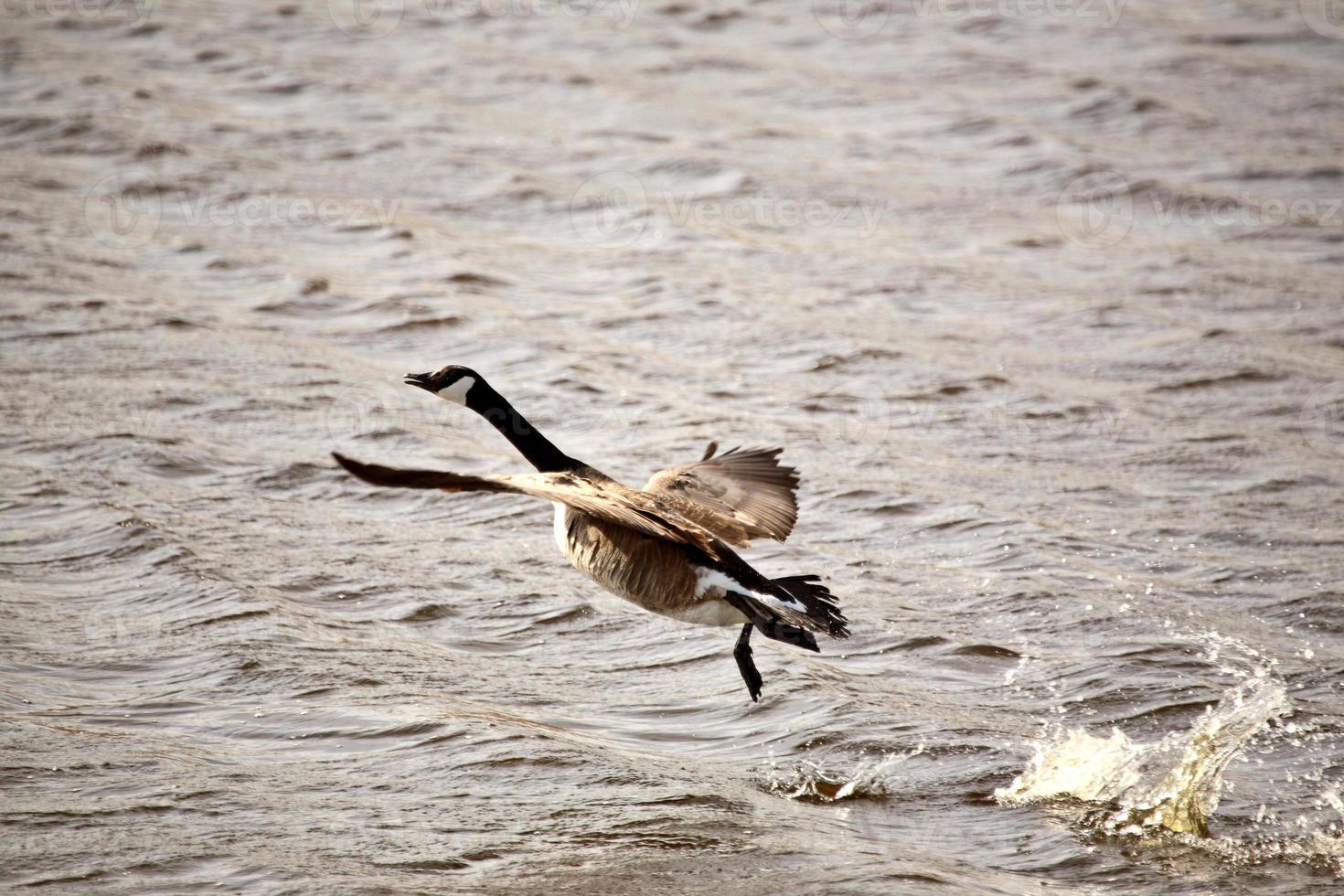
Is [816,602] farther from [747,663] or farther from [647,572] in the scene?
[647,572]

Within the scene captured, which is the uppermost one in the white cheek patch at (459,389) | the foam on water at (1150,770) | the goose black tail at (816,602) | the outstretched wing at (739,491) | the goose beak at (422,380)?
the goose beak at (422,380)

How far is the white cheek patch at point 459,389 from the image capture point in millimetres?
7203

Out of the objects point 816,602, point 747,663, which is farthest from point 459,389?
point 816,602

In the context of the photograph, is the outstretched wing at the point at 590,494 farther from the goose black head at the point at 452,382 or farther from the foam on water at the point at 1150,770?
the foam on water at the point at 1150,770

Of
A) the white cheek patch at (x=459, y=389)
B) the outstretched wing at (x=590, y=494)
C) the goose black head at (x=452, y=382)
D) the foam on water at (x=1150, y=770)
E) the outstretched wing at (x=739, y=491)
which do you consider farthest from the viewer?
the white cheek patch at (x=459, y=389)

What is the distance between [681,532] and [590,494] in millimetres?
379

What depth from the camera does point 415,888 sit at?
18.2 ft

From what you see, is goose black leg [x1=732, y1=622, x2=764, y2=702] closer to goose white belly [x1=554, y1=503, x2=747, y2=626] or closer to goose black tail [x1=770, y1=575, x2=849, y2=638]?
goose white belly [x1=554, y1=503, x2=747, y2=626]

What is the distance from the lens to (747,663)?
6.73 metres

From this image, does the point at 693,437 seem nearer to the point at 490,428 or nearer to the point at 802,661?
the point at 490,428

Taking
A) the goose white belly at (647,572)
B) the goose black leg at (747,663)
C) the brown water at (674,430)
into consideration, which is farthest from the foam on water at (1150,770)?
the goose white belly at (647,572)

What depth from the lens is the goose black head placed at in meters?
7.09

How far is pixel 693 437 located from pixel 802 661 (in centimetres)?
234

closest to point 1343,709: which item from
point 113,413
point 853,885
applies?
point 853,885
